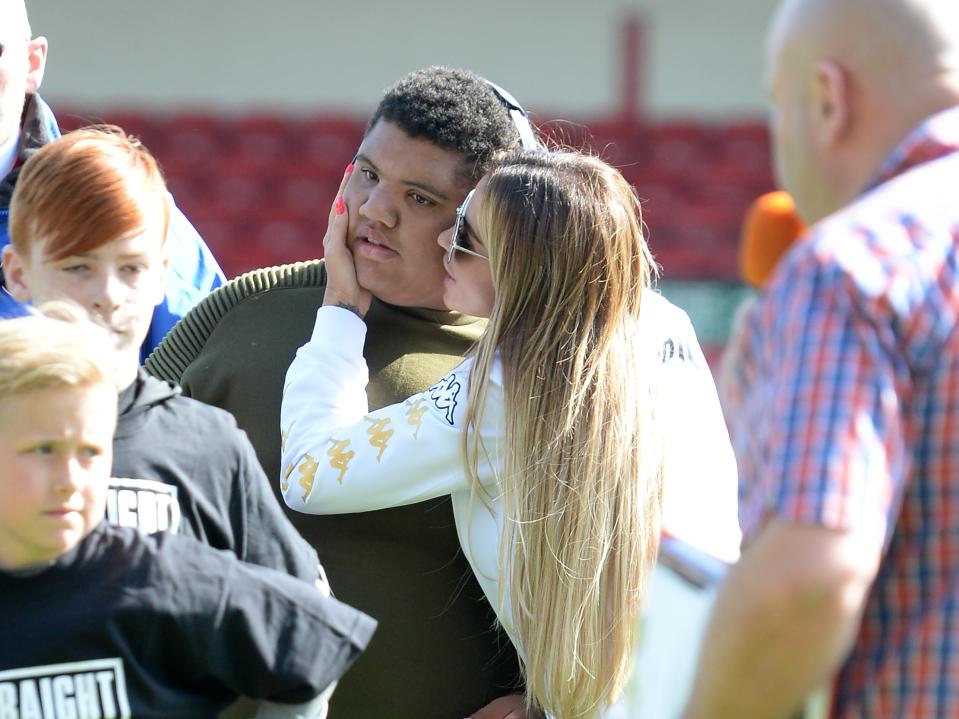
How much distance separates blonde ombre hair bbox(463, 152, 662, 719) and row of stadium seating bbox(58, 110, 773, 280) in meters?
6.79

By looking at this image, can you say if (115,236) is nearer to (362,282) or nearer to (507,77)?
(362,282)

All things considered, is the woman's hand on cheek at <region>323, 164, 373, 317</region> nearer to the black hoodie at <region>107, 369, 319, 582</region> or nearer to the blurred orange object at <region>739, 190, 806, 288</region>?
the black hoodie at <region>107, 369, 319, 582</region>

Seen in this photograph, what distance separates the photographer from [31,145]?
2189 mm

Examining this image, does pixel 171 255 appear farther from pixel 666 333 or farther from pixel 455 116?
pixel 666 333

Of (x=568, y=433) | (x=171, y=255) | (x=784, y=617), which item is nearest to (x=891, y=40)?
(x=784, y=617)

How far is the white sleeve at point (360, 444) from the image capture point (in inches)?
69.3

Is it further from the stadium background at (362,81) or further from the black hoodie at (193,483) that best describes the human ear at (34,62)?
the stadium background at (362,81)

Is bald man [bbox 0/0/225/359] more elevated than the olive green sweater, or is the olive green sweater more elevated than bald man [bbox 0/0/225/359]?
bald man [bbox 0/0/225/359]

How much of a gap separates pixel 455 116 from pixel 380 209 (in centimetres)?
17

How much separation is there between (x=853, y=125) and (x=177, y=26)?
345 inches

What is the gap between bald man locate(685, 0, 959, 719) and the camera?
3.32 feet

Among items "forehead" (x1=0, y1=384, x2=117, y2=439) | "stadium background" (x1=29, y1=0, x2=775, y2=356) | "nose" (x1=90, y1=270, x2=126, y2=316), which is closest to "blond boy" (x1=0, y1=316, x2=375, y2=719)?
"forehead" (x1=0, y1=384, x2=117, y2=439)

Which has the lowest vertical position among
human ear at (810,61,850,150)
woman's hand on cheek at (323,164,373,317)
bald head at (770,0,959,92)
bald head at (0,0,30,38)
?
woman's hand on cheek at (323,164,373,317)

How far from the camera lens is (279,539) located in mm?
1573
